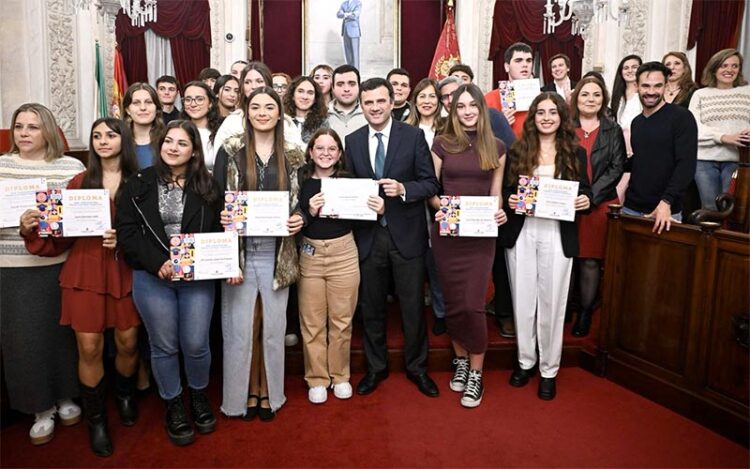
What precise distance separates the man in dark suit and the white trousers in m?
0.60

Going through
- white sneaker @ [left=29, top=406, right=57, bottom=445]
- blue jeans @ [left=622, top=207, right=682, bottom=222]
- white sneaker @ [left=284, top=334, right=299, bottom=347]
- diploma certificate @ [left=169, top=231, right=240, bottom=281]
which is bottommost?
white sneaker @ [left=29, top=406, right=57, bottom=445]

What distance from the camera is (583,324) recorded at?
409cm

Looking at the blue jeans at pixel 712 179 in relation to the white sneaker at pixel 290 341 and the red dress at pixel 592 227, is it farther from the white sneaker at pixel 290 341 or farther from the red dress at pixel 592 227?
the white sneaker at pixel 290 341

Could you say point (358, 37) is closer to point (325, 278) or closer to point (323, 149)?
point (323, 149)

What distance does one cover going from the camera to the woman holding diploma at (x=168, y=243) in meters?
2.79

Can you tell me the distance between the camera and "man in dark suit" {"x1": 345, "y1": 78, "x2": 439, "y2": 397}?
3314 millimetres

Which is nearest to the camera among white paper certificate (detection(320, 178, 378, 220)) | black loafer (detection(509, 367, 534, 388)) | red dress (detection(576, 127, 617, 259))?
white paper certificate (detection(320, 178, 378, 220))

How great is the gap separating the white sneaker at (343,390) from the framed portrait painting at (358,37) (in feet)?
21.0

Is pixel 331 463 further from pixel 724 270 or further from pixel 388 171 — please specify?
pixel 724 270

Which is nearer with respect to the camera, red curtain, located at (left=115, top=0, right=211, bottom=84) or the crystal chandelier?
the crystal chandelier

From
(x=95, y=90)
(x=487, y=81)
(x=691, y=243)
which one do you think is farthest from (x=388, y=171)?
(x=487, y=81)

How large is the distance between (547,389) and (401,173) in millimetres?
1580

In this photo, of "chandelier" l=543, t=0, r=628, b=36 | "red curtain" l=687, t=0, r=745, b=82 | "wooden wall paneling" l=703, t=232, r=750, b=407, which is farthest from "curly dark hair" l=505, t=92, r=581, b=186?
"chandelier" l=543, t=0, r=628, b=36

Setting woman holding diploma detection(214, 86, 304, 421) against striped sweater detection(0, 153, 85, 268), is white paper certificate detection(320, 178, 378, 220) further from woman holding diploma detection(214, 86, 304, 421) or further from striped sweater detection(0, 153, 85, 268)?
striped sweater detection(0, 153, 85, 268)
